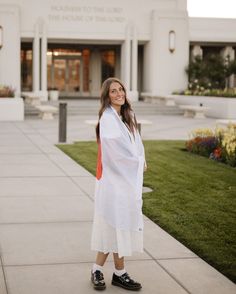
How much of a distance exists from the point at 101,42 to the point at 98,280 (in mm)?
28975

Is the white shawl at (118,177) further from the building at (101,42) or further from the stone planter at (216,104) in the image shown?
the building at (101,42)

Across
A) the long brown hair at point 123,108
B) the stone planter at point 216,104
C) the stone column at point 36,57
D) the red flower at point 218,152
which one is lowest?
the red flower at point 218,152

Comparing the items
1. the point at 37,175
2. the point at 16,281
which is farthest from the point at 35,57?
the point at 16,281

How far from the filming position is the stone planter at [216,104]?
25406 mm

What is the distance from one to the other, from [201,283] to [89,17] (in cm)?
2786

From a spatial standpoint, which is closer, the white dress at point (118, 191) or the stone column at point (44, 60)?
the white dress at point (118, 191)

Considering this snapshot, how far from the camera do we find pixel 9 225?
22.4 ft

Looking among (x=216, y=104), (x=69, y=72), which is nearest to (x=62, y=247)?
(x=216, y=104)

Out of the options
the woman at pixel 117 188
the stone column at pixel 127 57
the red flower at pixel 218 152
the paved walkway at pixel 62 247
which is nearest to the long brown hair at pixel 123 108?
the woman at pixel 117 188

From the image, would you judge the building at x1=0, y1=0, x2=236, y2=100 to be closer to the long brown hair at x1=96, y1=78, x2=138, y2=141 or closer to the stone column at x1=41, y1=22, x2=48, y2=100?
the stone column at x1=41, y1=22, x2=48, y2=100

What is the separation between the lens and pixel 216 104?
87.6 feet

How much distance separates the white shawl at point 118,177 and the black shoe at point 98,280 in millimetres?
481

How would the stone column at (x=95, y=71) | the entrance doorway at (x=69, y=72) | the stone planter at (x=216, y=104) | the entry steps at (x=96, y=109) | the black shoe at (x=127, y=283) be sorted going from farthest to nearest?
the entrance doorway at (x=69, y=72)
the stone column at (x=95, y=71)
the entry steps at (x=96, y=109)
the stone planter at (x=216, y=104)
the black shoe at (x=127, y=283)

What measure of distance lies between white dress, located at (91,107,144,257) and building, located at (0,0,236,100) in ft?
87.0
